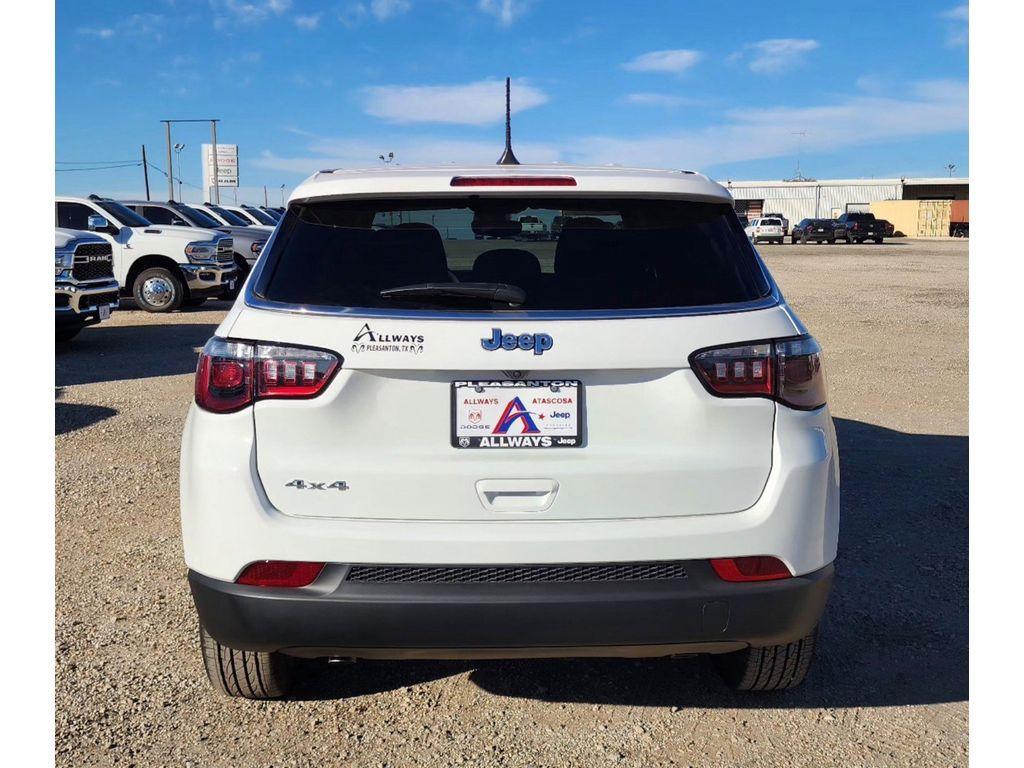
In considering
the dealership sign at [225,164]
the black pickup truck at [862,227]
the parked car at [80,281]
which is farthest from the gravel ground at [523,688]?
the dealership sign at [225,164]

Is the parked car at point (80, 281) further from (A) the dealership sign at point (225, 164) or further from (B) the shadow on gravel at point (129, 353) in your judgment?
(A) the dealership sign at point (225, 164)

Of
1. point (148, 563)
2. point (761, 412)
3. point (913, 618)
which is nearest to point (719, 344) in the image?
point (761, 412)

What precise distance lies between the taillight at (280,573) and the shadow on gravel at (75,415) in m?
5.51

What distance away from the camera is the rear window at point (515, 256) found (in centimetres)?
284

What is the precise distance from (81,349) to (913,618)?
36.9ft

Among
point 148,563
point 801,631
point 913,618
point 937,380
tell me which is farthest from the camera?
point 937,380

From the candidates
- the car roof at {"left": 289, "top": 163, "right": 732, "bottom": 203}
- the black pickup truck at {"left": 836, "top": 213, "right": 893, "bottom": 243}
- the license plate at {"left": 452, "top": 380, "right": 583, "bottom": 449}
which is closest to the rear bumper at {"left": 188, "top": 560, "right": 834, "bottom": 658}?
the license plate at {"left": 452, "top": 380, "right": 583, "bottom": 449}

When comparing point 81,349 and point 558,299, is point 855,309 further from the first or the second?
point 558,299

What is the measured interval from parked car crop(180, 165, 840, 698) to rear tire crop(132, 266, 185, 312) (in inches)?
589

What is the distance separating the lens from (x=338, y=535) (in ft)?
8.95

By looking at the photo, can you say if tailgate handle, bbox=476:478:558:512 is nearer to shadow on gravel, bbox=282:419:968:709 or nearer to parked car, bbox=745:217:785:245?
shadow on gravel, bbox=282:419:968:709

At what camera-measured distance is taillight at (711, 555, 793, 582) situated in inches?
111

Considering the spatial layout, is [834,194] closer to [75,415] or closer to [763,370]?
[75,415]

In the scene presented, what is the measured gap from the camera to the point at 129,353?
1228cm
